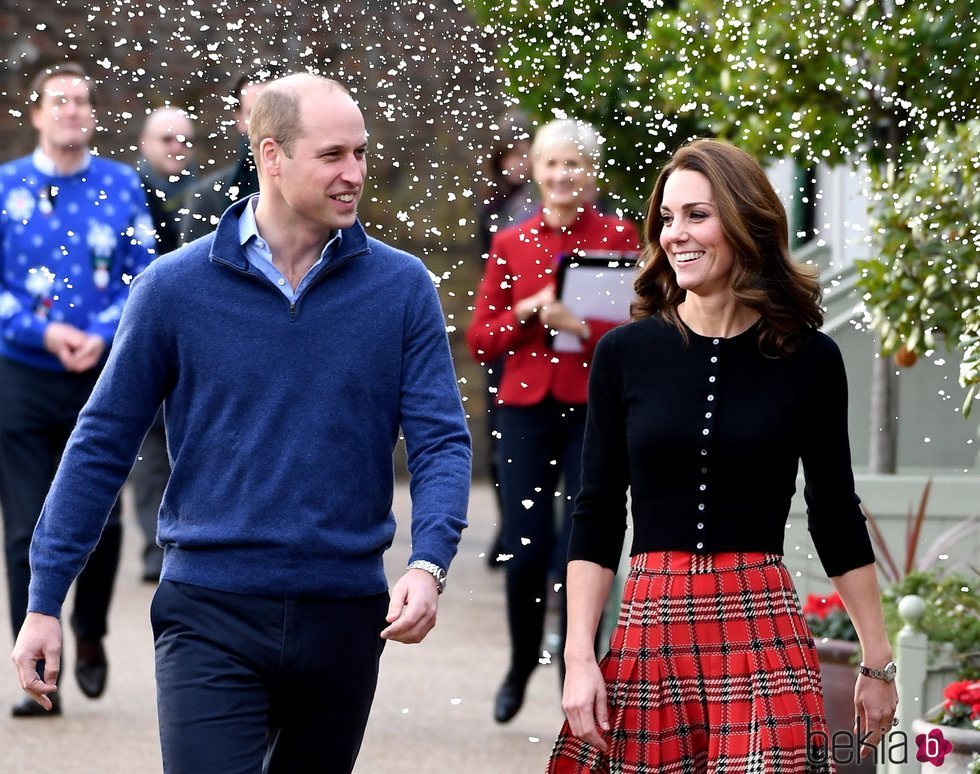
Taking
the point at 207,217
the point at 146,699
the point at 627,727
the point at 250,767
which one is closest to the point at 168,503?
the point at 250,767

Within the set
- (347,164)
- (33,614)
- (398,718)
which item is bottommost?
(398,718)

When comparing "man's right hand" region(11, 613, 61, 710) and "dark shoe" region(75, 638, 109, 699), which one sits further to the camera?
"dark shoe" region(75, 638, 109, 699)

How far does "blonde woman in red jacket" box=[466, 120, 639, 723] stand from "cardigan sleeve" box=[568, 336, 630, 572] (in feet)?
8.56

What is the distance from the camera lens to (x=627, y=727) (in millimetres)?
3189

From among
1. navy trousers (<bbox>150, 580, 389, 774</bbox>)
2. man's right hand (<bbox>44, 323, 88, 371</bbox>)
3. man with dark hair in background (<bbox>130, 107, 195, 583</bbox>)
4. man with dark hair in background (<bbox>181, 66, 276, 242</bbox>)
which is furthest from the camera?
man with dark hair in background (<bbox>130, 107, 195, 583</bbox>)

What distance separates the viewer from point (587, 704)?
125 inches

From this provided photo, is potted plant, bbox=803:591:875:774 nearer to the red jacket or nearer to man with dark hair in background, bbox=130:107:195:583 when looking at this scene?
the red jacket

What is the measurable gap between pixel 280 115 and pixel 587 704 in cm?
114

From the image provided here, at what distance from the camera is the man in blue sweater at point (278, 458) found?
3.32m

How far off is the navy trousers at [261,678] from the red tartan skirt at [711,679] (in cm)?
40

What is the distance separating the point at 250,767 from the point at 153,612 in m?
0.34

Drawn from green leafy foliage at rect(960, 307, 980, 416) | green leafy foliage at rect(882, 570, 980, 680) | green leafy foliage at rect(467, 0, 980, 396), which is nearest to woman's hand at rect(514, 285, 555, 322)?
green leafy foliage at rect(467, 0, 980, 396)

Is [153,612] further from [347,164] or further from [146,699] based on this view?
[146,699]

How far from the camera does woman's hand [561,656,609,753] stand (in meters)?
3.16
